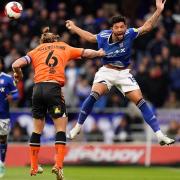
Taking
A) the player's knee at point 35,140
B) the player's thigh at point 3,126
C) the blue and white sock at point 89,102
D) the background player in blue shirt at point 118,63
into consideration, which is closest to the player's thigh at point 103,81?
the background player in blue shirt at point 118,63

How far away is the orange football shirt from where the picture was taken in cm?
1480

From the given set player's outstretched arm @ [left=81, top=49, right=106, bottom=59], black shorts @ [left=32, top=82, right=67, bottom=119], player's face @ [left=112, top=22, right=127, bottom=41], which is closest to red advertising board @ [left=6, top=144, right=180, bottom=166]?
player's face @ [left=112, top=22, right=127, bottom=41]

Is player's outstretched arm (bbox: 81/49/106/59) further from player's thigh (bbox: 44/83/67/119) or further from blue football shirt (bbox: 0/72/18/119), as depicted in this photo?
blue football shirt (bbox: 0/72/18/119)

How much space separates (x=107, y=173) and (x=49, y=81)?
4185 millimetres

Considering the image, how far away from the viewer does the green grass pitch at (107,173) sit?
16.6m

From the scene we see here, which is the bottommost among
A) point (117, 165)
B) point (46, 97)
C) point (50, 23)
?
point (117, 165)

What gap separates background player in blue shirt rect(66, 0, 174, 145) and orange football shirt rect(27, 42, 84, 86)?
1.17 metres

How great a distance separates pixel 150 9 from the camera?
87.6ft

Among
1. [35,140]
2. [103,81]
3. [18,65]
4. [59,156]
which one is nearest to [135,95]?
[103,81]

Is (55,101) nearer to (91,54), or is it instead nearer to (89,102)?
(91,54)

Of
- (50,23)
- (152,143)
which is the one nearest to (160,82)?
(152,143)

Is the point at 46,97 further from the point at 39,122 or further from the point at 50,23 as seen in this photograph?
the point at 50,23

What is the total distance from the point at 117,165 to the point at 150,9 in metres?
6.90

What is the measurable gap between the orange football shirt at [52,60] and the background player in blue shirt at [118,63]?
117cm
